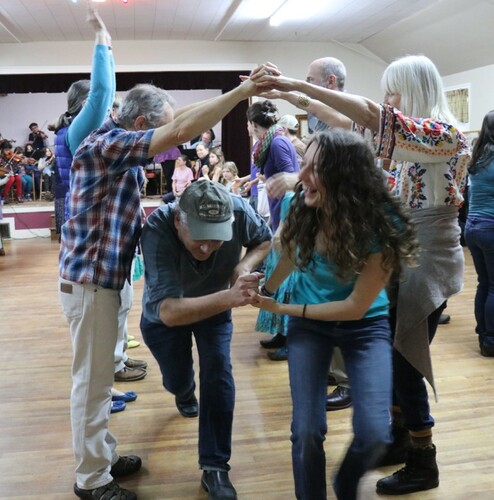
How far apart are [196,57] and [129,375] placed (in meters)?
9.34

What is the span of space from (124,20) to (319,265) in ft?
29.5

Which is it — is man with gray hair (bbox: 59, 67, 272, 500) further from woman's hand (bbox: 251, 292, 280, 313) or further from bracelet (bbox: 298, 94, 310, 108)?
woman's hand (bbox: 251, 292, 280, 313)

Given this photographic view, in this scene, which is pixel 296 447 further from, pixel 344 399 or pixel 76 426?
pixel 344 399

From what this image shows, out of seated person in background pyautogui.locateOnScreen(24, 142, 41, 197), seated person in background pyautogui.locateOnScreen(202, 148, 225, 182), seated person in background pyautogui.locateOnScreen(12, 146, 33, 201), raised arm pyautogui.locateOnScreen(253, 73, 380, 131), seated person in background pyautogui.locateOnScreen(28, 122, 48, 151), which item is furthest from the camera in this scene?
seated person in background pyautogui.locateOnScreen(28, 122, 48, 151)

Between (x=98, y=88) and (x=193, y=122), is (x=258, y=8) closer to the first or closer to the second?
(x=98, y=88)

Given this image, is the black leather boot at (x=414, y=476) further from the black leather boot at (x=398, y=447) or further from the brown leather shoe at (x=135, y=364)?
the brown leather shoe at (x=135, y=364)

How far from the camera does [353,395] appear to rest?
69.2 inches

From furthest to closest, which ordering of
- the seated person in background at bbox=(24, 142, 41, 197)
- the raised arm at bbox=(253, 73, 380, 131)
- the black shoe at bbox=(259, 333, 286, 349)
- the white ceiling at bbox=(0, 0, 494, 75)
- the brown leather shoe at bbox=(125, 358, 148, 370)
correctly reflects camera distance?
the seated person in background at bbox=(24, 142, 41, 197)
the white ceiling at bbox=(0, 0, 494, 75)
the black shoe at bbox=(259, 333, 286, 349)
the brown leather shoe at bbox=(125, 358, 148, 370)
the raised arm at bbox=(253, 73, 380, 131)

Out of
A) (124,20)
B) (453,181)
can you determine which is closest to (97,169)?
(453,181)

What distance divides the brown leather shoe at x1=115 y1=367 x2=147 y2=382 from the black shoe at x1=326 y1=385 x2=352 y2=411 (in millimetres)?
1121

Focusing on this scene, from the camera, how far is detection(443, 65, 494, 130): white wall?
9.29m

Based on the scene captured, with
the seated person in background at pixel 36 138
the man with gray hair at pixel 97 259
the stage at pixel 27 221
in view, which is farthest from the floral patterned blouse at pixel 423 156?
the seated person in background at pixel 36 138

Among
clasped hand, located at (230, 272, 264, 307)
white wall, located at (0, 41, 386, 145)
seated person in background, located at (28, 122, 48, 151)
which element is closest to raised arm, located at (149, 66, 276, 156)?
clasped hand, located at (230, 272, 264, 307)

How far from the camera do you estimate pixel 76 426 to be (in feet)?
6.95
